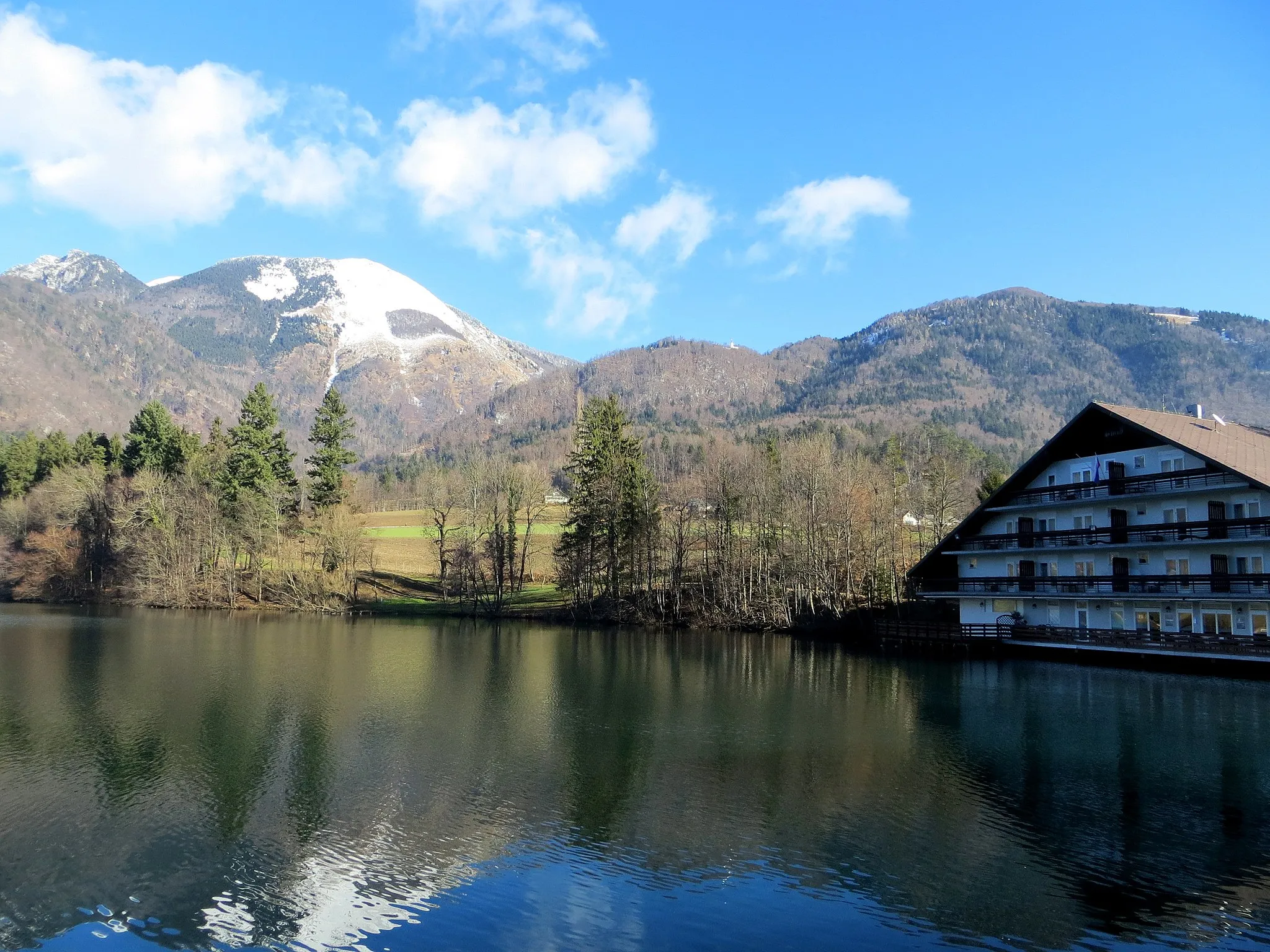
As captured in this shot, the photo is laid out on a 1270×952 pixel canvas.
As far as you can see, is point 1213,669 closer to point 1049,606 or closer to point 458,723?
point 1049,606

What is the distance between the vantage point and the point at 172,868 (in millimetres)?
13312

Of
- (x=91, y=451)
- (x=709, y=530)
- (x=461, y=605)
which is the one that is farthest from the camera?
(x=91, y=451)

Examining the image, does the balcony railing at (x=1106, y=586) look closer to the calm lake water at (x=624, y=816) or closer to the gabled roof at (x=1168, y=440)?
the gabled roof at (x=1168, y=440)

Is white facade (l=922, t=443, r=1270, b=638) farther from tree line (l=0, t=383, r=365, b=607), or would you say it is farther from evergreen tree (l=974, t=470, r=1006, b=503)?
tree line (l=0, t=383, r=365, b=607)

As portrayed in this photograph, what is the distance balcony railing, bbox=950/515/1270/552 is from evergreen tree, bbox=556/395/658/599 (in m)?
25.2

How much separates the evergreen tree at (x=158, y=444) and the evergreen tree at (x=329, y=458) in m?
13.8

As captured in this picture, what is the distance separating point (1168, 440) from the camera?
38.9 m

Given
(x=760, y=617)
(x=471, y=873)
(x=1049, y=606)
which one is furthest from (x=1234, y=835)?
(x=760, y=617)

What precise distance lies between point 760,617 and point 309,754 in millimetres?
44668

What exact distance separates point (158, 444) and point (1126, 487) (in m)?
83.8

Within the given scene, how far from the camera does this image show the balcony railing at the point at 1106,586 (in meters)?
36.3

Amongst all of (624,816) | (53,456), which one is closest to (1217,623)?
(624,816)

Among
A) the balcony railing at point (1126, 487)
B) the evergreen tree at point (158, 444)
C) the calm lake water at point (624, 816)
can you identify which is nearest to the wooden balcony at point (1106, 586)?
the balcony railing at point (1126, 487)

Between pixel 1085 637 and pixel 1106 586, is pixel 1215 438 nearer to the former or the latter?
pixel 1106 586
